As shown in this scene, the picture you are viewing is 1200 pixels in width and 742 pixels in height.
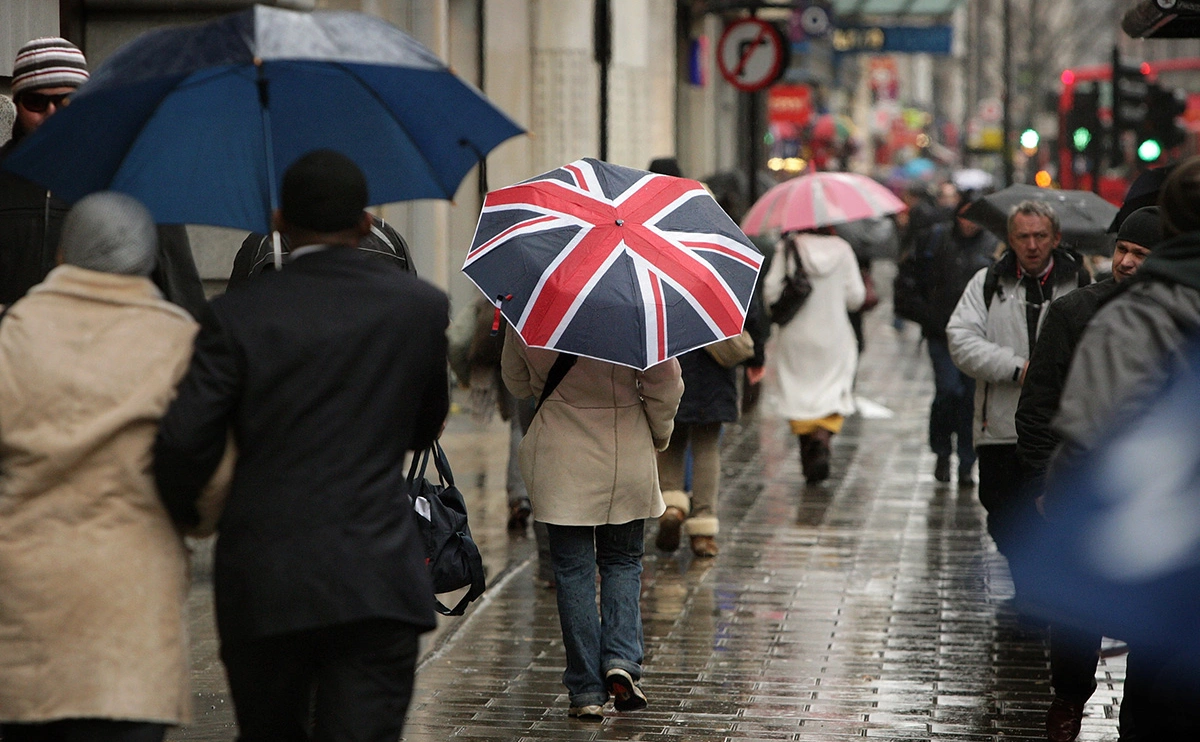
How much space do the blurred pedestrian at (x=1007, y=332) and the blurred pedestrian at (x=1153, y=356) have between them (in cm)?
313

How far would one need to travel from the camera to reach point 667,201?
243 inches

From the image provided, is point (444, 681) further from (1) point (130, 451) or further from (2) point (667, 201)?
(1) point (130, 451)

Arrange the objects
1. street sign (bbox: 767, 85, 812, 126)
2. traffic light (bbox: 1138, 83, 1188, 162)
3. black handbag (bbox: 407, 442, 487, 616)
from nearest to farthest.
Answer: black handbag (bbox: 407, 442, 487, 616), traffic light (bbox: 1138, 83, 1188, 162), street sign (bbox: 767, 85, 812, 126)

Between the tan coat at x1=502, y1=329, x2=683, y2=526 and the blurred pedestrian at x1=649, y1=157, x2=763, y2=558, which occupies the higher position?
the tan coat at x1=502, y1=329, x2=683, y2=526

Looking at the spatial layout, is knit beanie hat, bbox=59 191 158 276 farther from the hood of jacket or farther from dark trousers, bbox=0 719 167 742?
the hood of jacket

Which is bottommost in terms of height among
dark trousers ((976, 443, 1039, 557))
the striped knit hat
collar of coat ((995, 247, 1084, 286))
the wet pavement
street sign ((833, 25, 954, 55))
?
the wet pavement

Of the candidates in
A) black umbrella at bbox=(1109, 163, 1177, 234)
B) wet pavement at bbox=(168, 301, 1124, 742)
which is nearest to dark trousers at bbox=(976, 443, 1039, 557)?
wet pavement at bbox=(168, 301, 1124, 742)

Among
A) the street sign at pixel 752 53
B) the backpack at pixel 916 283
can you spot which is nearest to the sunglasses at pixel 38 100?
the backpack at pixel 916 283

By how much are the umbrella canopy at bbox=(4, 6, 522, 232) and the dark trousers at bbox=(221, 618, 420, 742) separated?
3.20 ft

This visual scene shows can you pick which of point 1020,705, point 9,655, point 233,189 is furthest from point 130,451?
point 1020,705

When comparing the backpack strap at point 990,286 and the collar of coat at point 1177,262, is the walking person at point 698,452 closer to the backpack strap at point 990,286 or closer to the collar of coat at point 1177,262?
the backpack strap at point 990,286

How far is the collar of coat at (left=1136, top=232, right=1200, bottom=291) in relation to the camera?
4.04m

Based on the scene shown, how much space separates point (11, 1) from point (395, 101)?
3886 millimetres

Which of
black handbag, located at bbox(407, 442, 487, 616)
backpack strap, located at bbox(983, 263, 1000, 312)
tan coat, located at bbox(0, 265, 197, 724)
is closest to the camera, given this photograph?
tan coat, located at bbox(0, 265, 197, 724)
